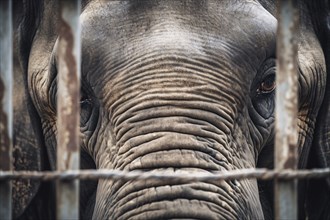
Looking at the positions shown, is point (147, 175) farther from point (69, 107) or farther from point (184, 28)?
point (184, 28)

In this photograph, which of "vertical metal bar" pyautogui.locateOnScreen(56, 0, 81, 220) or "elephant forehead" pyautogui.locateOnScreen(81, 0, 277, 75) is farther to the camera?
"elephant forehead" pyautogui.locateOnScreen(81, 0, 277, 75)

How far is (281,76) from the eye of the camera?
82.4 inches

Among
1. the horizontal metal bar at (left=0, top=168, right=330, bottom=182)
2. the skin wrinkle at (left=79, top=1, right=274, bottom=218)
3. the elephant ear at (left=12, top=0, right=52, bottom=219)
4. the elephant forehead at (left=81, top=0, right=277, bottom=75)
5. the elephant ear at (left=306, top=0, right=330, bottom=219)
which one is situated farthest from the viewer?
the elephant ear at (left=12, top=0, right=52, bottom=219)

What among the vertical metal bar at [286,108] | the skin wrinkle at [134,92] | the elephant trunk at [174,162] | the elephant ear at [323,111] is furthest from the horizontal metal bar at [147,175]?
the elephant ear at [323,111]

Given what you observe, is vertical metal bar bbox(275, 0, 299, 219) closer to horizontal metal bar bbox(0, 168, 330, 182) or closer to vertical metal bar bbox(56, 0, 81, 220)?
horizontal metal bar bbox(0, 168, 330, 182)

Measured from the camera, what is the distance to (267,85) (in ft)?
11.4

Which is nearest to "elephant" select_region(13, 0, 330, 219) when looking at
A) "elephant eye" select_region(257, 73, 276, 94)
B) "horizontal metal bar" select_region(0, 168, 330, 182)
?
"elephant eye" select_region(257, 73, 276, 94)

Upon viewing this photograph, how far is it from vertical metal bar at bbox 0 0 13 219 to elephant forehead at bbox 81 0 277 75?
1.15 meters

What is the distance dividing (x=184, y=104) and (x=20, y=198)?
1307 mm

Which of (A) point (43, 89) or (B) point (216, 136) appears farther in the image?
(A) point (43, 89)

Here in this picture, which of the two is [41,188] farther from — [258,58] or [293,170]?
[293,170]

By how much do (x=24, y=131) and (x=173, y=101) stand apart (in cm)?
124

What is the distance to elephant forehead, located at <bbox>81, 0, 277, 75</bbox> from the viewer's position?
3.27 m

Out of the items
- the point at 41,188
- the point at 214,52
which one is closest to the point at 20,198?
the point at 41,188
